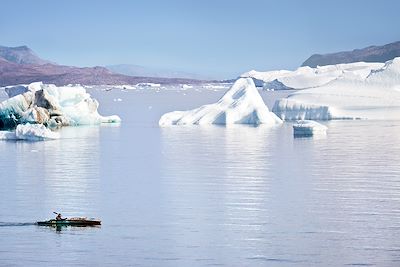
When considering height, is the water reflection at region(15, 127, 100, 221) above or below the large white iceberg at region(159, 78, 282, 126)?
below

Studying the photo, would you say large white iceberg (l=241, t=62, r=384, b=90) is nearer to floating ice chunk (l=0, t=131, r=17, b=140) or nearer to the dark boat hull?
floating ice chunk (l=0, t=131, r=17, b=140)

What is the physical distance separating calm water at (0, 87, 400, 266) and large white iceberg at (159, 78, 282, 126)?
6639 millimetres

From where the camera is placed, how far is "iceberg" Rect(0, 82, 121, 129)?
27.1 metres

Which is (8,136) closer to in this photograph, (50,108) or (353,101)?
(50,108)

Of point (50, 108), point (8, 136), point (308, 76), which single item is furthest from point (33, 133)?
point (308, 76)

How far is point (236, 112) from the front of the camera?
3017cm

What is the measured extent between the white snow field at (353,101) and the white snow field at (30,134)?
11.5m

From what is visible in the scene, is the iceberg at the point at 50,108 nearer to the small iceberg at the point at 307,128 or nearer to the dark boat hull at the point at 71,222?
the small iceberg at the point at 307,128

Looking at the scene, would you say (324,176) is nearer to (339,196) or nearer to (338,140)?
(339,196)

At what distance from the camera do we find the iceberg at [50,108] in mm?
27062

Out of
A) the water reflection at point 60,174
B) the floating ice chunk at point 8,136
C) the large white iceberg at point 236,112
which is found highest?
the large white iceberg at point 236,112

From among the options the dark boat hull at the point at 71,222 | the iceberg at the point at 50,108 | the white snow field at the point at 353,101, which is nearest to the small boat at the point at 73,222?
the dark boat hull at the point at 71,222

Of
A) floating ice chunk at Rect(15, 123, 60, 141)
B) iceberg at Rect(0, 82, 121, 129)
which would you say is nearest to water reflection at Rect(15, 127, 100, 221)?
floating ice chunk at Rect(15, 123, 60, 141)

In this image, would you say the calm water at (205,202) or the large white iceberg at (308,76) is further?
the large white iceberg at (308,76)
